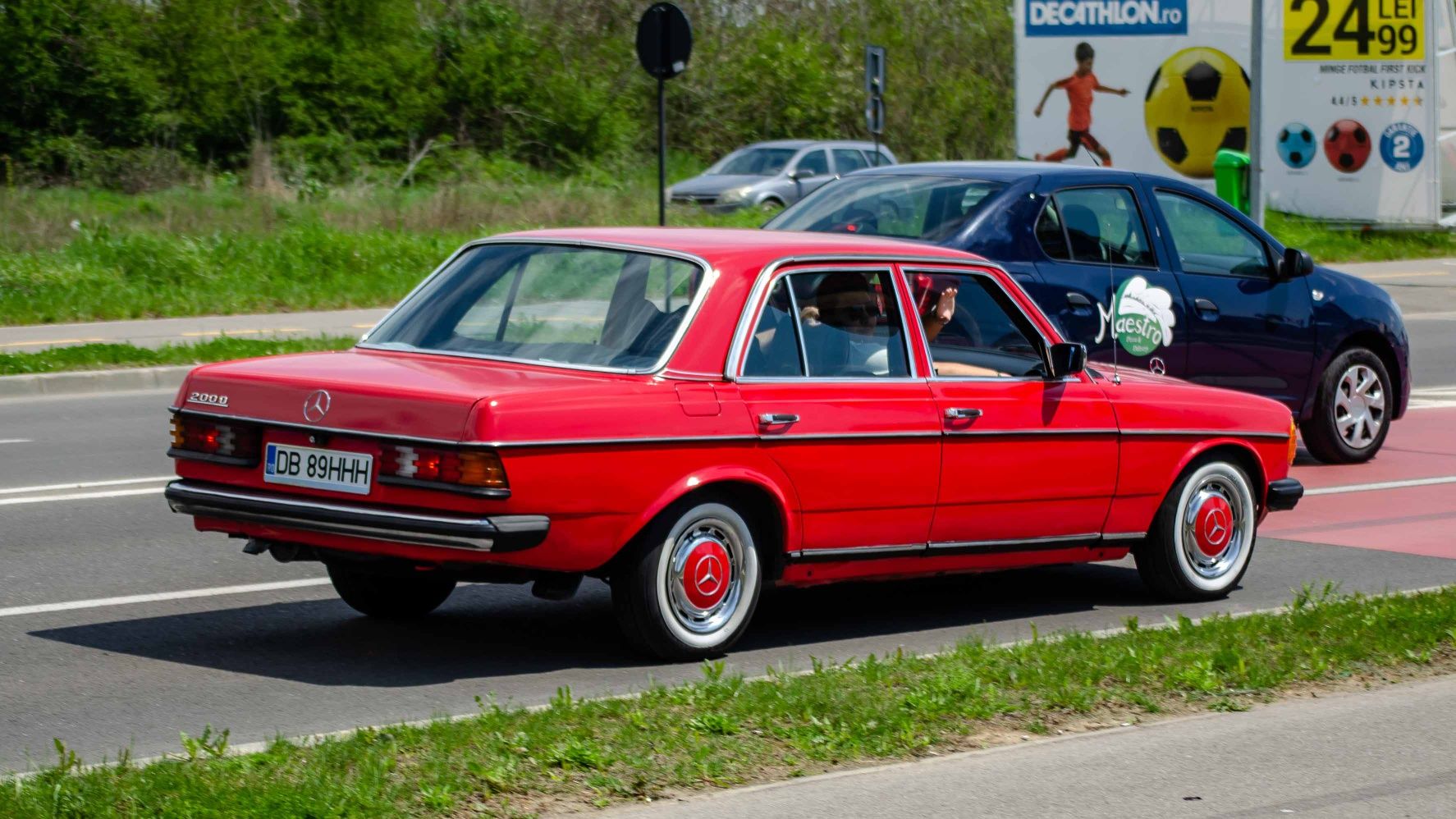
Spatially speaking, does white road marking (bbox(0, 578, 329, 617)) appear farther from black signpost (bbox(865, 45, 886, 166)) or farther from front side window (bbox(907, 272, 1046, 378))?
black signpost (bbox(865, 45, 886, 166))

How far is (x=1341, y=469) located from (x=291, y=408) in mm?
7974

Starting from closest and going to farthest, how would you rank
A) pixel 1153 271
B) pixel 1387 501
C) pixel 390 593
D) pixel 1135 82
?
pixel 390 593, pixel 1153 271, pixel 1387 501, pixel 1135 82

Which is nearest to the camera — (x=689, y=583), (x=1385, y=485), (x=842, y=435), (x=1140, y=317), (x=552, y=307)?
(x=689, y=583)

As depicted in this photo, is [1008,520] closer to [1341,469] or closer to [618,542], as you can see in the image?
[618,542]

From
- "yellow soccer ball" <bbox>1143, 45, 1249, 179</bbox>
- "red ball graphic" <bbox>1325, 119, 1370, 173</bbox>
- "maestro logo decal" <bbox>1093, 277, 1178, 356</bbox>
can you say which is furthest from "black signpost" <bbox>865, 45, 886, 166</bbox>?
"maestro logo decal" <bbox>1093, 277, 1178, 356</bbox>

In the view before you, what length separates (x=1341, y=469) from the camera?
41.5ft

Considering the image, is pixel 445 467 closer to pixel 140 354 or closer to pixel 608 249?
pixel 608 249

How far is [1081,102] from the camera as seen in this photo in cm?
3014

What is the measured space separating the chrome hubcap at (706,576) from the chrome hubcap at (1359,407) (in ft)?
21.8

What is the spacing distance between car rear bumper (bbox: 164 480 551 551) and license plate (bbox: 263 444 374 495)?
0.18 ft

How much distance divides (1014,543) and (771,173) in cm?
2561

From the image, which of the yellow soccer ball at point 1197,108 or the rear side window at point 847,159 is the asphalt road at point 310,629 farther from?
the rear side window at point 847,159

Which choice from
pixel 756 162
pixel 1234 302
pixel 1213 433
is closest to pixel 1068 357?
pixel 1213 433

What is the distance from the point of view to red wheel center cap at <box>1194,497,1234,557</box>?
8500 mm
